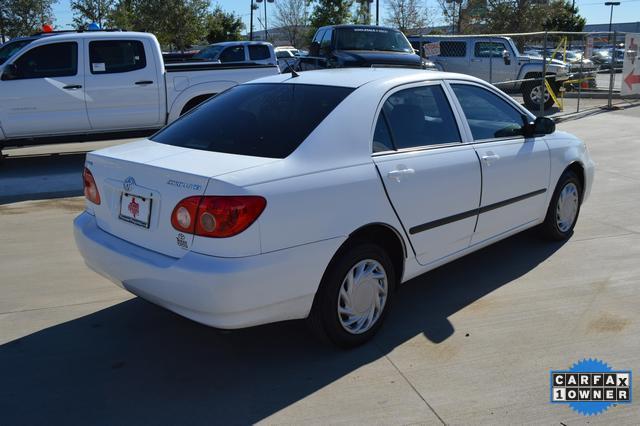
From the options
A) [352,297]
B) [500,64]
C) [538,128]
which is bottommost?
[352,297]

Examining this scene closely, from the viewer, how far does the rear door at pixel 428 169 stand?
12.5ft

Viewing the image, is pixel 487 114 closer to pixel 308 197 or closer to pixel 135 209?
pixel 308 197

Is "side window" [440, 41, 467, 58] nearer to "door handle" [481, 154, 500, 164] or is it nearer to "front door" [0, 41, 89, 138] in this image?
"front door" [0, 41, 89, 138]

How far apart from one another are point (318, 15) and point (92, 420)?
37.3m

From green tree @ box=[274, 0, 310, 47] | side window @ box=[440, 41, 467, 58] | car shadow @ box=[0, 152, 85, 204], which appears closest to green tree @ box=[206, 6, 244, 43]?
green tree @ box=[274, 0, 310, 47]

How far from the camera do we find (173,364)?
3.62 m

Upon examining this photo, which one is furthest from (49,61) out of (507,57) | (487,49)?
(487,49)

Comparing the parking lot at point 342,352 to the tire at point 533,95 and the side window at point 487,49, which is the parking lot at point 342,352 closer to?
the tire at point 533,95

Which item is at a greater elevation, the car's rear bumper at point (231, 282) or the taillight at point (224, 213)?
the taillight at point (224, 213)

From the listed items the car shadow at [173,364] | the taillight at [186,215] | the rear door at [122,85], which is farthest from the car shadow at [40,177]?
the taillight at [186,215]

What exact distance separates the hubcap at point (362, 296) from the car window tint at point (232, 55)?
588 inches

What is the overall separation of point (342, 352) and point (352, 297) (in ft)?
1.17

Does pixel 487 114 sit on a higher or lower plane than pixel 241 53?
lower

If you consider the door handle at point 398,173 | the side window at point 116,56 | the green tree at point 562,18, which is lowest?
the door handle at point 398,173
